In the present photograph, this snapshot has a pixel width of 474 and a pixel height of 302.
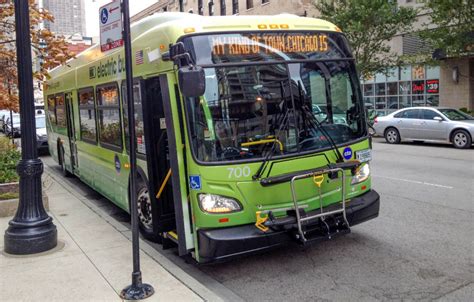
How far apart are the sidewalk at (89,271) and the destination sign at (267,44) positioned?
2.43m

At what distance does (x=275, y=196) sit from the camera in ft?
16.4

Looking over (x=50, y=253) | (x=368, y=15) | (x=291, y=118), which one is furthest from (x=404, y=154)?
(x=50, y=253)

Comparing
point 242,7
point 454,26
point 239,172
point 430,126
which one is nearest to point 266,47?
point 239,172

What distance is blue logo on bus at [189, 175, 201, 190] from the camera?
15.8 ft

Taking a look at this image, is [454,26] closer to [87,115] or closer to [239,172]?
[87,115]

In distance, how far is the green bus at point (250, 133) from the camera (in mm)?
4832

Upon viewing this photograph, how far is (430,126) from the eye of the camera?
55.4 ft

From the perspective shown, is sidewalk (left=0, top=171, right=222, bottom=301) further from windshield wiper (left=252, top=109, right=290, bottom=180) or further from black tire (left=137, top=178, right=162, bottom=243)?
windshield wiper (left=252, top=109, right=290, bottom=180)

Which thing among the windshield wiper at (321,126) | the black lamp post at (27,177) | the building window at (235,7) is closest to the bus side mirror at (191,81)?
the windshield wiper at (321,126)

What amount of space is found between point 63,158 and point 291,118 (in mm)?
8925

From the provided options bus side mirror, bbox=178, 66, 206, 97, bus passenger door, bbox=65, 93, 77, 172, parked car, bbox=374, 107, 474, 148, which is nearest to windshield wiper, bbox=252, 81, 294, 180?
bus side mirror, bbox=178, 66, 206, 97

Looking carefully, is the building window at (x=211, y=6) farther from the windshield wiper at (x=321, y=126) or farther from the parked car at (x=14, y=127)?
the windshield wiper at (x=321, y=126)

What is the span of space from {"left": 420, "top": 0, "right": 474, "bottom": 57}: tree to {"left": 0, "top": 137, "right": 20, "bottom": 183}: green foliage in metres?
15.8

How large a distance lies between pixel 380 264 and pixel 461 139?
12.3m
